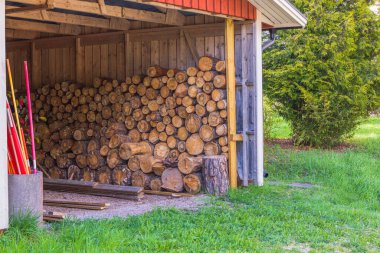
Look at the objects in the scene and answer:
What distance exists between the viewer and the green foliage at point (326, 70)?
15.6m

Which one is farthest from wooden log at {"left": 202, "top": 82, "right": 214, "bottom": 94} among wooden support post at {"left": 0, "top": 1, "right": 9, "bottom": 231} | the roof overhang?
wooden support post at {"left": 0, "top": 1, "right": 9, "bottom": 231}

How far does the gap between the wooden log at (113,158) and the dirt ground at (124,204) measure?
2.93ft

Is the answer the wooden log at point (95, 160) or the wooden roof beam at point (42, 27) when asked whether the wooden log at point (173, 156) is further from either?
the wooden roof beam at point (42, 27)

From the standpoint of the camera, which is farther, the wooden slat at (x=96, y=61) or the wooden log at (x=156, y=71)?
the wooden slat at (x=96, y=61)

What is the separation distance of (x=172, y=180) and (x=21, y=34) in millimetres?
4476

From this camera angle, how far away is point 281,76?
52.3ft

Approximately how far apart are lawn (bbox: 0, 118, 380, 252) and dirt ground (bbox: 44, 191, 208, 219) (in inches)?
14.2

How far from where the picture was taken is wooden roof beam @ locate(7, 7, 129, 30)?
955 centimetres

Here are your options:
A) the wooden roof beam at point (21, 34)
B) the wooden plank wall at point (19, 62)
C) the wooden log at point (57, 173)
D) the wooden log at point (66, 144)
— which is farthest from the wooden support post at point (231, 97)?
the wooden plank wall at point (19, 62)

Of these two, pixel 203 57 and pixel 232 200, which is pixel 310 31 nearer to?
pixel 203 57

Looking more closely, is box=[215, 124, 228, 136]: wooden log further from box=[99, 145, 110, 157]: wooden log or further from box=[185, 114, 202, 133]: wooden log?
box=[99, 145, 110, 157]: wooden log

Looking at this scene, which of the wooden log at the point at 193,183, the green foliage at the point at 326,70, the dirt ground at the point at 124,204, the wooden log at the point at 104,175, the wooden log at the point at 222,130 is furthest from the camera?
the green foliage at the point at 326,70

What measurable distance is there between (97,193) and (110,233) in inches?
156

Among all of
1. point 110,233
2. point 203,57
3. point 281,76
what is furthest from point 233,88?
point 281,76
